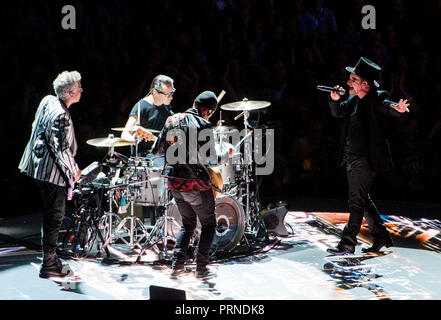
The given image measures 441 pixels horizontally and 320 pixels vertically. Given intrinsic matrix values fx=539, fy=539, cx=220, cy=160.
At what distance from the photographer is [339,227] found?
6.52m

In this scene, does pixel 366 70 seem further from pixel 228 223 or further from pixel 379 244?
pixel 228 223

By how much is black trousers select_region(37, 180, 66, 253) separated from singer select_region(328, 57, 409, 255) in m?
2.64

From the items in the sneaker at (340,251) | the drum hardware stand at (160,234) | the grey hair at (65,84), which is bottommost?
the sneaker at (340,251)

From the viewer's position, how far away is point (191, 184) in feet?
13.9

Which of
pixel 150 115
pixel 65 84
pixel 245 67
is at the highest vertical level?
pixel 245 67

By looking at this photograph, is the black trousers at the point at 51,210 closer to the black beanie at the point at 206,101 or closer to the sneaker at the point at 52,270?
the sneaker at the point at 52,270

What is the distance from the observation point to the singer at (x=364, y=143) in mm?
5012

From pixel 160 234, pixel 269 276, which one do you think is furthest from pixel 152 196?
pixel 269 276

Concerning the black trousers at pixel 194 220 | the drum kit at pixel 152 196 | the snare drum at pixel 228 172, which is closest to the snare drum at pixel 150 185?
the drum kit at pixel 152 196

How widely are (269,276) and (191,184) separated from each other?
1035 millimetres

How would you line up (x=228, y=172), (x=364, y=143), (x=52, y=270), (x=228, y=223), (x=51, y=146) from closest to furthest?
(x=51, y=146), (x=52, y=270), (x=364, y=143), (x=228, y=223), (x=228, y=172)

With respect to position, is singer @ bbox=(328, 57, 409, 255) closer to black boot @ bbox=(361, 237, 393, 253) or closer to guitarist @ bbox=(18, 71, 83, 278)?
black boot @ bbox=(361, 237, 393, 253)

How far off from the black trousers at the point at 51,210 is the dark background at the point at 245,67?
134 inches
